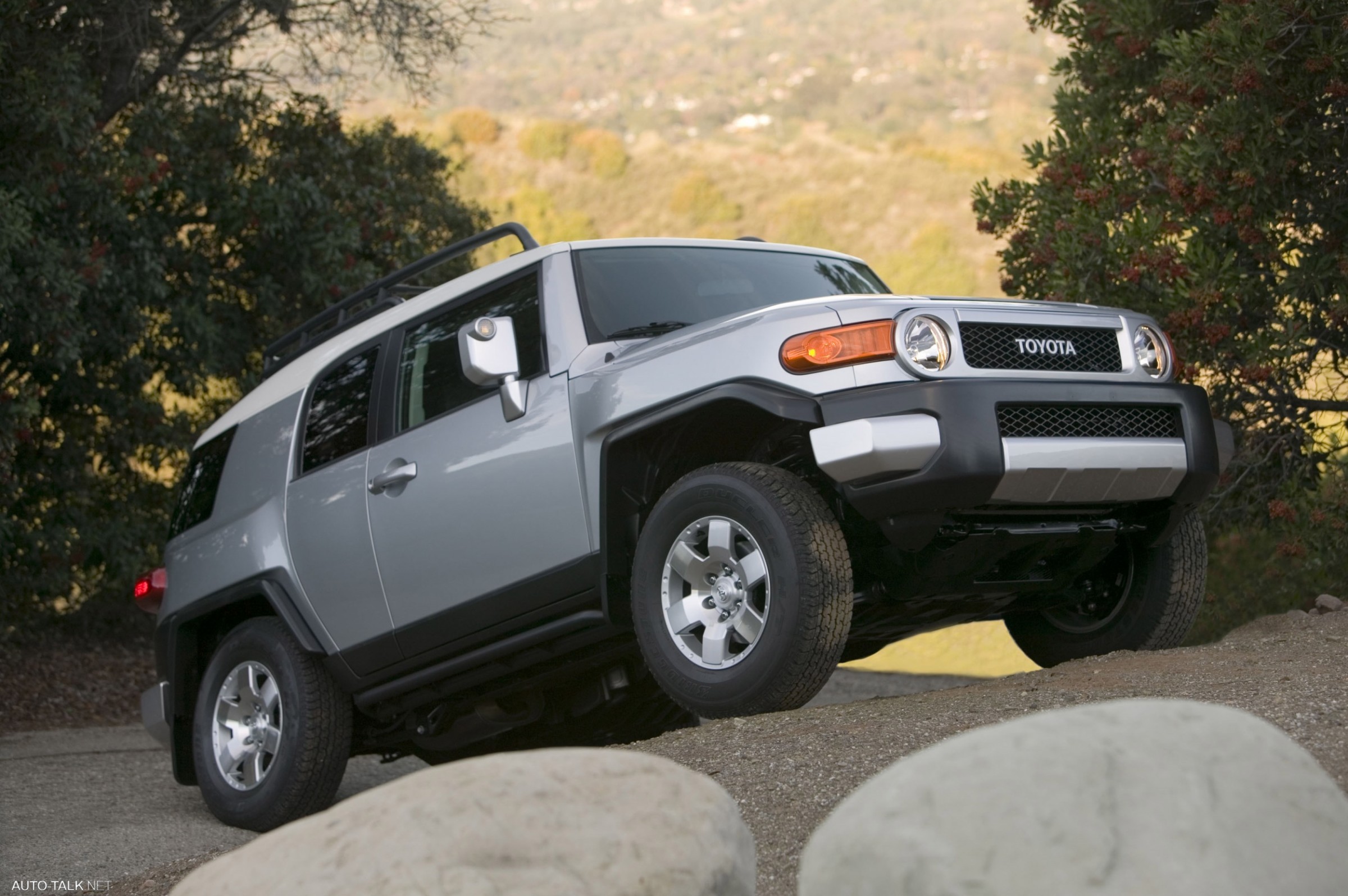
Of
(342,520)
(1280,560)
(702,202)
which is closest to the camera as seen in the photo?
(342,520)

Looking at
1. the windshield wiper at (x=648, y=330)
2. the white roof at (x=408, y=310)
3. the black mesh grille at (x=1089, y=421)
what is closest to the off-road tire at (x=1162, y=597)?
the black mesh grille at (x=1089, y=421)

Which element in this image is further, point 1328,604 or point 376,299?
point 1328,604

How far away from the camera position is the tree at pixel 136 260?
10711mm

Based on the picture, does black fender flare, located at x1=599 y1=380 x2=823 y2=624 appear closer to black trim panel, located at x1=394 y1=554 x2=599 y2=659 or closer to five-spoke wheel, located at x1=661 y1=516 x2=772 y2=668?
black trim panel, located at x1=394 y1=554 x2=599 y2=659

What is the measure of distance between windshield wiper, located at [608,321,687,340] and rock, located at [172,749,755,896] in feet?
8.01

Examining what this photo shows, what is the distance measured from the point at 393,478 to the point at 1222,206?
4954mm

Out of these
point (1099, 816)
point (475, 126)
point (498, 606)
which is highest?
point (1099, 816)

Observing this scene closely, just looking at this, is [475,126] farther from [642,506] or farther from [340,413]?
[642,506]

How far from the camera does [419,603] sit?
5.70 m

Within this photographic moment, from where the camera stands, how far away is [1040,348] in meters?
4.85

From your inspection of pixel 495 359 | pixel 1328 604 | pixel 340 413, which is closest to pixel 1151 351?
pixel 495 359

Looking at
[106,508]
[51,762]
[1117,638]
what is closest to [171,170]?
[106,508]

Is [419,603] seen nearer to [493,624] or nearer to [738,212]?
[493,624]

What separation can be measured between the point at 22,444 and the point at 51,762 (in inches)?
172
